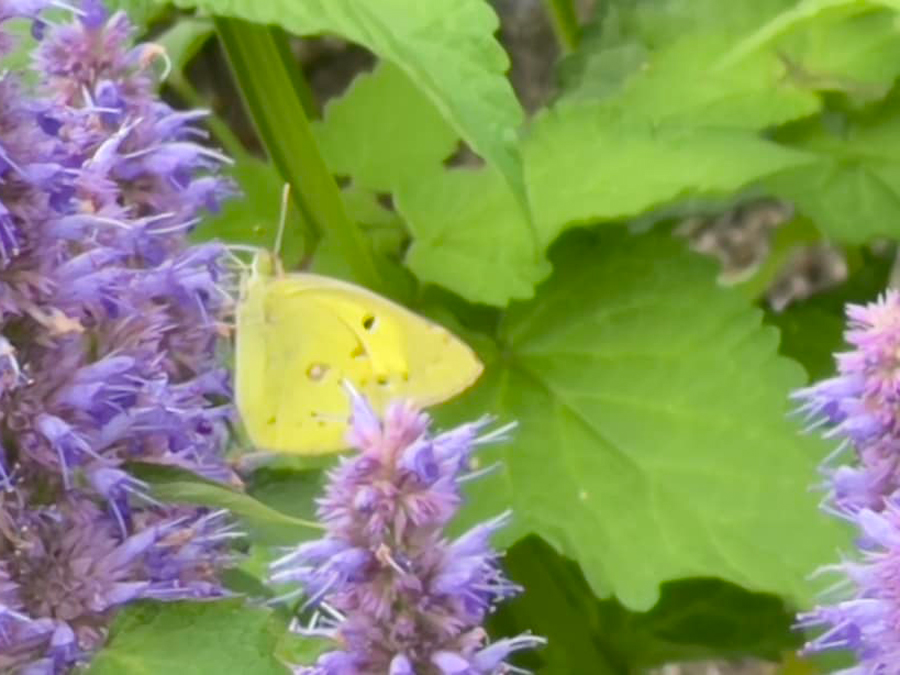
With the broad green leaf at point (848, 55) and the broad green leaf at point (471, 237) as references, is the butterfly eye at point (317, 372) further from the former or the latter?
the broad green leaf at point (848, 55)

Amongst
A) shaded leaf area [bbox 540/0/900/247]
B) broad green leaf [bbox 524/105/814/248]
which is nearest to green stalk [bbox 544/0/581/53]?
shaded leaf area [bbox 540/0/900/247]

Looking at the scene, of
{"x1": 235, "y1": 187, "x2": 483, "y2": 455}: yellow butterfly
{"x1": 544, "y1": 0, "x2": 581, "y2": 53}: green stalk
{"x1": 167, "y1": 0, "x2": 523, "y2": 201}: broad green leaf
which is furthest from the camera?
{"x1": 544, "y1": 0, "x2": 581, "y2": 53}: green stalk

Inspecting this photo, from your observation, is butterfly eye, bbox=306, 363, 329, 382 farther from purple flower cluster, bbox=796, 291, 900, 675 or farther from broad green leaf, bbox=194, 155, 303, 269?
purple flower cluster, bbox=796, 291, 900, 675

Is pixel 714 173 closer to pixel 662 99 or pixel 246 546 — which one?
Result: pixel 662 99

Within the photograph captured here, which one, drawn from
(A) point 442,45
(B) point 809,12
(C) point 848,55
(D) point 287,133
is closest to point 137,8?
(D) point 287,133

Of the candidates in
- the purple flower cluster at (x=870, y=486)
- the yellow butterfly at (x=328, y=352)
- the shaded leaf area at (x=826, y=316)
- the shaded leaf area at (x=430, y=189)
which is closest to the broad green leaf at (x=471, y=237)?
the shaded leaf area at (x=430, y=189)
